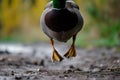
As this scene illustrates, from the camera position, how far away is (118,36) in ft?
40.3

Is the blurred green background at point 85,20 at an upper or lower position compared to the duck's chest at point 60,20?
upper

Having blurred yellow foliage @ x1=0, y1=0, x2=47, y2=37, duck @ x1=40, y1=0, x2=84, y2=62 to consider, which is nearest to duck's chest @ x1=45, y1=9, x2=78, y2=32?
duck @ x1=40, y1=0, x2=84, y2=62

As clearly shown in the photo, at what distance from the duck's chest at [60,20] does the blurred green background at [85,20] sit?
3.66 metres

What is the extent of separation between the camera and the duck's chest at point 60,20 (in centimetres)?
618

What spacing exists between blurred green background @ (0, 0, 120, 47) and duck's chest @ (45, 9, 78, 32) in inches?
144

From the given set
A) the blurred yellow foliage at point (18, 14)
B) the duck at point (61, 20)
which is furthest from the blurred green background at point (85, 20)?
the duck at point (61, 20)

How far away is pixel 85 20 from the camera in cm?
1575

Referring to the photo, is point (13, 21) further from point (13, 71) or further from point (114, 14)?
point (13, 71)

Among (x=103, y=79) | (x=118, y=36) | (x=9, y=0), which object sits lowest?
(x=103, y=79)

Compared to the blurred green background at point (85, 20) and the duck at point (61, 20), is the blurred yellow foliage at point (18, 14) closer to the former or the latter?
the blurred green background at point (85, 20)

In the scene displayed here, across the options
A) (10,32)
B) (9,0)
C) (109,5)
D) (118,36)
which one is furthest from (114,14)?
(10,32)

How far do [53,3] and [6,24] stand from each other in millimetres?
15350

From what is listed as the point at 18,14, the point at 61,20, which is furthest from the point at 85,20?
the point at 61,20

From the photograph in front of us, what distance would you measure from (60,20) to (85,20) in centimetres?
958
